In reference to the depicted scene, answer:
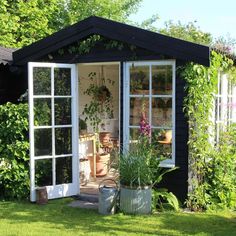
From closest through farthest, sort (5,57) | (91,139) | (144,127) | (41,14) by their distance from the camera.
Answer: (144,127) → (5,57) → (91,139) → (41,14)

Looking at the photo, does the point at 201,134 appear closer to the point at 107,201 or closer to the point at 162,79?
the point at 162,79

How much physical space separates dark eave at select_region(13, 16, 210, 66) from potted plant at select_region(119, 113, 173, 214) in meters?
1.13

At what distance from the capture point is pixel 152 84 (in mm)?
6891

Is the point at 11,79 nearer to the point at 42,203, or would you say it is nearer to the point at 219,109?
the point at 42,203

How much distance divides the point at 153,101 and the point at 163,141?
0.68 metres

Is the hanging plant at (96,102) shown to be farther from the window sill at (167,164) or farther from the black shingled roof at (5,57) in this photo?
the window sill at (167,164)

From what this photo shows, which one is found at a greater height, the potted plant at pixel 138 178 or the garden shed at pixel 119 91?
the garden shed at pixel 119 91

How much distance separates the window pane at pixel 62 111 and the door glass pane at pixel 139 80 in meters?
1.20

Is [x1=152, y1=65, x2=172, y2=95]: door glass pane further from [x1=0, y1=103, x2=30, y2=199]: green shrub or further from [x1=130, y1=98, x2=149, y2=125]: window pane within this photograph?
[x1=0, y1=103, x2=30, y2=199]: green shrub

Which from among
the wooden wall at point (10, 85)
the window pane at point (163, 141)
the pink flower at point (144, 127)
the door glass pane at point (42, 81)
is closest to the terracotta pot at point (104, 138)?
the wooden wall at point (10, 85)

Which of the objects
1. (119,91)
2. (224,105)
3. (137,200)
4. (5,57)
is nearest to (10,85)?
(5,57)

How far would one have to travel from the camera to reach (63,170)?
7.41 m

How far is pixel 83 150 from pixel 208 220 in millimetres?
3512

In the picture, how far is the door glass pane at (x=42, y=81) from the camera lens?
23.2 feet
